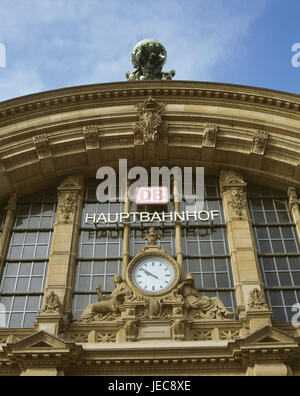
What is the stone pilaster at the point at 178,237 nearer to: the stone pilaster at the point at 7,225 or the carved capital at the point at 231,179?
the carved capital at the point at 231,179

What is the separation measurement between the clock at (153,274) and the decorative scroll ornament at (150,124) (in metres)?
5.74

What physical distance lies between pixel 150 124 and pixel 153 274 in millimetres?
6833

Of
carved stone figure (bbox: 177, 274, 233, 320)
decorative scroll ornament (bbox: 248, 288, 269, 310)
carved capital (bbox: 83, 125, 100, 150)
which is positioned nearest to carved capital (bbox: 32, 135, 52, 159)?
carved capital (bbox: 83, 125, 100, 150)

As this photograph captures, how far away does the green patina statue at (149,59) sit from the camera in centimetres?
2681

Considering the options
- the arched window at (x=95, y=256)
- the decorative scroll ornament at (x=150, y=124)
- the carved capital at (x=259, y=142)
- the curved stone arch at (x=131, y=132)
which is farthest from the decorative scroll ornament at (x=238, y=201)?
the arched window at (x=95, y=256)

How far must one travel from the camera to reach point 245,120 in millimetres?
22219

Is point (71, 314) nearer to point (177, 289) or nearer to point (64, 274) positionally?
point (64, 274)

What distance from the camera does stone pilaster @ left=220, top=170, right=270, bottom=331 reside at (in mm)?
17266

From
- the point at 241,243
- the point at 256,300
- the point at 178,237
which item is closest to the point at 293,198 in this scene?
the point at 241,243

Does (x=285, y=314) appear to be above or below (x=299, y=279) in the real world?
below
